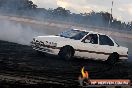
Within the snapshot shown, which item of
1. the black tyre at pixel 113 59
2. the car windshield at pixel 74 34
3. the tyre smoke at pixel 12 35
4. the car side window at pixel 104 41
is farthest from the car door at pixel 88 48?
the tyre smoke at pixel 12 35

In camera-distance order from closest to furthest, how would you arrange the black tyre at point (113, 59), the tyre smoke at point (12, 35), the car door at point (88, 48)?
the car door at point (88, 48) → the black tyre at point (113, 59) → the tyre smoke at point (12, 35)

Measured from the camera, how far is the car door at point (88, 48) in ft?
52.7

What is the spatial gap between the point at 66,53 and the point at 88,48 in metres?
1.31

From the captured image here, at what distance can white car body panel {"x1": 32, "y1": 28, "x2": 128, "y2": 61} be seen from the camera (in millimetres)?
15258

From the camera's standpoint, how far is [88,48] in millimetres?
16234

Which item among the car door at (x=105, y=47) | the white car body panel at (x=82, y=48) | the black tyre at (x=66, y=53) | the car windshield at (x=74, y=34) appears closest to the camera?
the white car body panel at (x=82, y=48)

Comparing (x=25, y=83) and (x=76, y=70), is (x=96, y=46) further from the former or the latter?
(x=25, y=83)

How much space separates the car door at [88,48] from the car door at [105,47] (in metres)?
0.29

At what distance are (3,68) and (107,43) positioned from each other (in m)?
7.50

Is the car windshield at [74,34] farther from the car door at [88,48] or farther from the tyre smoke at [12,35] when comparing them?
the tyre smoke at [12,35]

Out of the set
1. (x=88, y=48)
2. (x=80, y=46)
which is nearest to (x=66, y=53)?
(x=80, y=46)

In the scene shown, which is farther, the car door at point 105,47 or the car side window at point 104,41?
the car side window at point 104,41

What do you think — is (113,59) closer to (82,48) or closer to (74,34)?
(82,48)

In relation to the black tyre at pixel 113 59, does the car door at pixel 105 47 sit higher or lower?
higher
